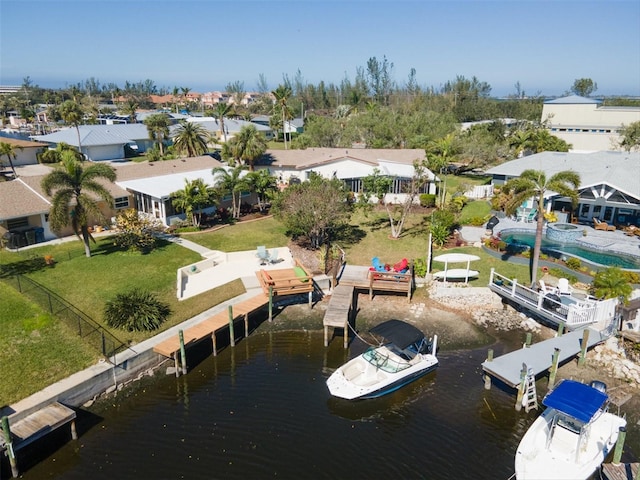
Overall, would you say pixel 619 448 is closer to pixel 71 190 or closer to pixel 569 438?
pixel 569 438

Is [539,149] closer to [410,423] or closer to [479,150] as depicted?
[479,150]

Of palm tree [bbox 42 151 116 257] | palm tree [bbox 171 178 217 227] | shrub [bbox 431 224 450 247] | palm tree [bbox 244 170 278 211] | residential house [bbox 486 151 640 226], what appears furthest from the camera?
palm tree [bbox 244 170 278 211]

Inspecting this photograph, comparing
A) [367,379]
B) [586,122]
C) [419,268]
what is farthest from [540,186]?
[586,122]

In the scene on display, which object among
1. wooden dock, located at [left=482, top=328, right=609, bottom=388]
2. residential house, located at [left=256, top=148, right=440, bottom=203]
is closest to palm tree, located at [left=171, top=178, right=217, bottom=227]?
residential house, located at [left=256, top=148, right=440, bottom=203]

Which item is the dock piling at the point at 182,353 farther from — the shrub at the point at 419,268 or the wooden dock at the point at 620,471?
the wooden dock at the point at 620,471

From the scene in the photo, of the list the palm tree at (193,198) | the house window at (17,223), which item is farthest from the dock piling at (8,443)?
the palm tree at (193,198)

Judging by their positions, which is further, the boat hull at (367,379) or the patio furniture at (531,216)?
the patio furniture at (531,216)

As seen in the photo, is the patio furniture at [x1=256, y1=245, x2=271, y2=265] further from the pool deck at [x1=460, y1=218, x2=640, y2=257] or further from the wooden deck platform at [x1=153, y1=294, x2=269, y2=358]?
the pool deck at [x1=460, y1=218, x2=640, y2=257]
